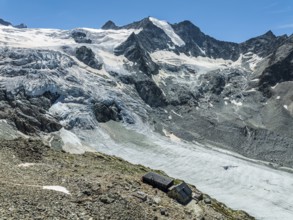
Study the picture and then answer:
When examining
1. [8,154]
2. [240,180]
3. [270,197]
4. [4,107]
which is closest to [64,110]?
[4,107]

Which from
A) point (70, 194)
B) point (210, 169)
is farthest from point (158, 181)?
point (210, 169)

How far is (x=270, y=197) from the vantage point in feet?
Result: 454

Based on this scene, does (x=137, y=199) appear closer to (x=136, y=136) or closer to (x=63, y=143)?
(x=63, y=143)

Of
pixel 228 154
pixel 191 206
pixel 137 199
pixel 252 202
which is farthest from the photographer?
pixel 228 154

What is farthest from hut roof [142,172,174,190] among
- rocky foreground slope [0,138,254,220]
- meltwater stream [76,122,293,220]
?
meltwater stream [76,122,293,220]

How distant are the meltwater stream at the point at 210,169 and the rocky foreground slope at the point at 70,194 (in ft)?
251

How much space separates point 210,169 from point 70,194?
5167 inches

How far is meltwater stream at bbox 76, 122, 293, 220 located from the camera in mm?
132000

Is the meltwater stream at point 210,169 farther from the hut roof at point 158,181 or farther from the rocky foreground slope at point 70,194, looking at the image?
the rocky foreground slope at point 70,194

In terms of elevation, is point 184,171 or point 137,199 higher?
point 137,199

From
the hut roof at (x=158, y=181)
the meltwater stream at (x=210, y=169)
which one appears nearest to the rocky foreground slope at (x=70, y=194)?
the hut roof at (x=158, y=181)

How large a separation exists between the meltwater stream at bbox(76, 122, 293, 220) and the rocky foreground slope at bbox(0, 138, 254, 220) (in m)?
76.5

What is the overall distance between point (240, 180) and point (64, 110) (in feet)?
261

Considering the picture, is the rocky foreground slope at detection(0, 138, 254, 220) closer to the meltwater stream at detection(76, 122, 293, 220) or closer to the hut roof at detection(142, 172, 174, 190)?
the hut roof at detection(142, 172, 174, 190)
